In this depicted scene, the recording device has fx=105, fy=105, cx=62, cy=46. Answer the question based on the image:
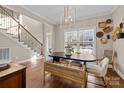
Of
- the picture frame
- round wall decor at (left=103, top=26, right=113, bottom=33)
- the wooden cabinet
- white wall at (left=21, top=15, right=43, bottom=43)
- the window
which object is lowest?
the wooden cabinet

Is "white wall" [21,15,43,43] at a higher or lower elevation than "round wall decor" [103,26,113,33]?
higher

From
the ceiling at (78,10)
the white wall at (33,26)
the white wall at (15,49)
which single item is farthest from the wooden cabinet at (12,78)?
the white wall at (33,26)

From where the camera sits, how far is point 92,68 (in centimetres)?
304

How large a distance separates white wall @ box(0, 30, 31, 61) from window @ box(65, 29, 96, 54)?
2.86 metres

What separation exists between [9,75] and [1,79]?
0.45ft

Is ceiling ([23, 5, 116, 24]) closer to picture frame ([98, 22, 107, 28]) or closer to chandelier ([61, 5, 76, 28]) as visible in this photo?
chandelier ([61, 5, 76, 28])

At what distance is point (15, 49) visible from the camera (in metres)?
5.73

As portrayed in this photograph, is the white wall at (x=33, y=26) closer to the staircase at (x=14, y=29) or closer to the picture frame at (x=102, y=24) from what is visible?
the staircase at (x=14, y=29)

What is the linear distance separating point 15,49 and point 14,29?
1.80m

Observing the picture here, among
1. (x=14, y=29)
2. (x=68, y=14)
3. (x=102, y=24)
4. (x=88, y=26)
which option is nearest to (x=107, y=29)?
(x=102, y=24)

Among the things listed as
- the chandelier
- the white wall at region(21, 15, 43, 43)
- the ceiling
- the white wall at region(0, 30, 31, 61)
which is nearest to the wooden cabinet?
the chandelier

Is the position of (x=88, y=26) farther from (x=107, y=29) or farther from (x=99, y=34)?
(x=107, y=29)

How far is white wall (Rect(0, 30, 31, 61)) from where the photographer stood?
4949 millimetres
